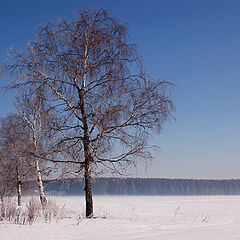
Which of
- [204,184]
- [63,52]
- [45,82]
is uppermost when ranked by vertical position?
[63,52]

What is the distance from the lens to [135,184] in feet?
456

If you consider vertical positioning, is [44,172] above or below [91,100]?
below

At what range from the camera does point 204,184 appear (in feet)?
473

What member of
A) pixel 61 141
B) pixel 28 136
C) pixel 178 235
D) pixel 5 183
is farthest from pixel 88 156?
pixel 5 183

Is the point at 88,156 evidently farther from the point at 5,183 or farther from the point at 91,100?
the point at 5,183

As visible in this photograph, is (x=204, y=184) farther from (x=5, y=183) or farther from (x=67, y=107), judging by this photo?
(x=67, y=107)

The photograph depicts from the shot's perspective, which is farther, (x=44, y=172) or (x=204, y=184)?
(x=204, y=184)

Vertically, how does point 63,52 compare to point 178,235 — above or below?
above

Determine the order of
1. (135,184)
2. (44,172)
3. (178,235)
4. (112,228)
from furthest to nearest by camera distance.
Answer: (135,184)
(44,172)
(112,228)
(178,235)

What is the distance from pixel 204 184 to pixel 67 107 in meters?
138

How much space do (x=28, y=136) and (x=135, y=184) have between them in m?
119

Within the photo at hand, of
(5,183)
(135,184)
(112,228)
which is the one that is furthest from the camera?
(135,184)

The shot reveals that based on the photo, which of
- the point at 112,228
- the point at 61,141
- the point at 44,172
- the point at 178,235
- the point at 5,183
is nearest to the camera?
the point at 178,235

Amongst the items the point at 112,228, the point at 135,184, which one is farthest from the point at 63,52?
the point at 135,184
